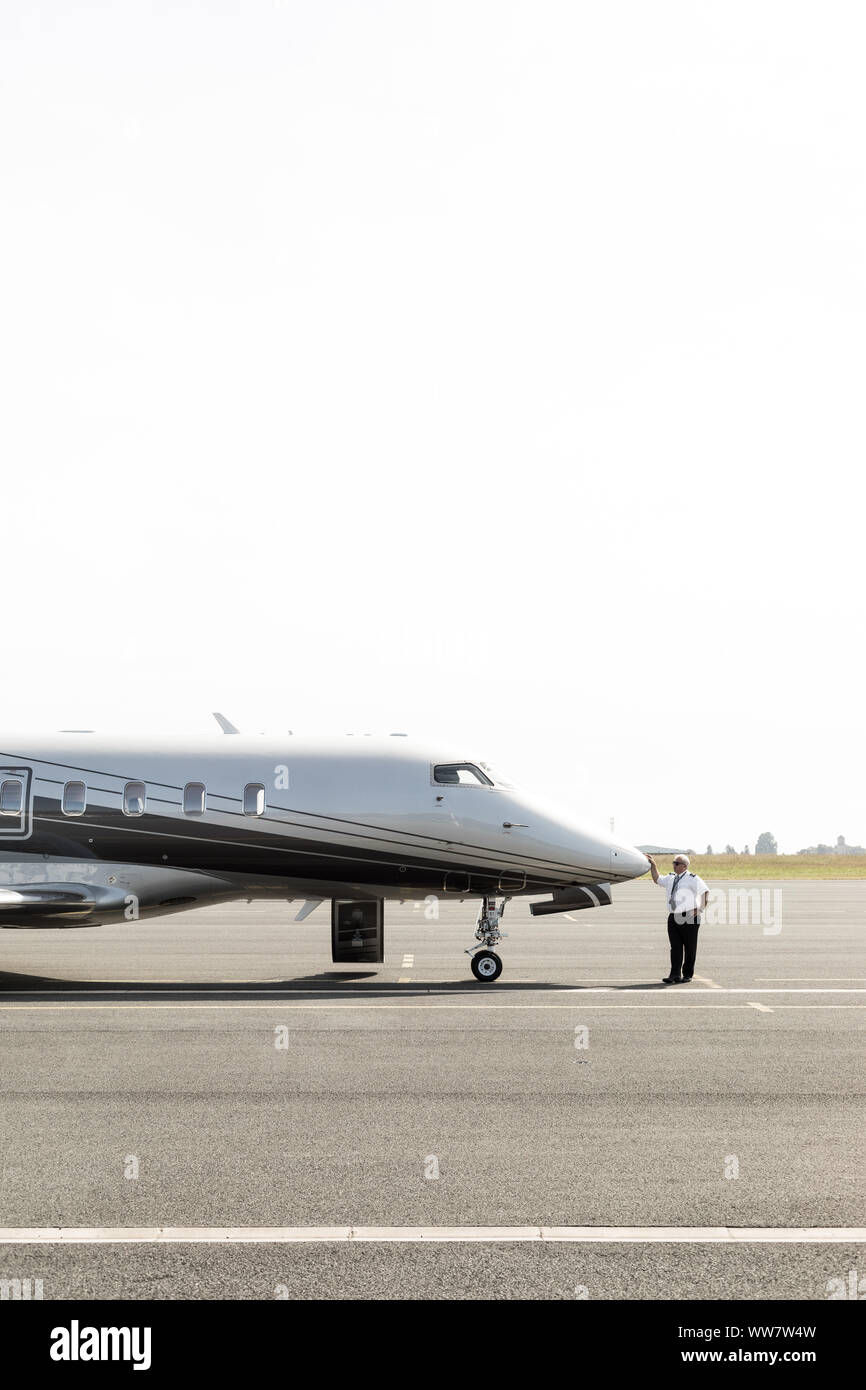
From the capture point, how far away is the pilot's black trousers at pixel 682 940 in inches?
763

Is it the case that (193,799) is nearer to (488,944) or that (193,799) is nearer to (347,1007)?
(347,1007)

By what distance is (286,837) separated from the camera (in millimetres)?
19938

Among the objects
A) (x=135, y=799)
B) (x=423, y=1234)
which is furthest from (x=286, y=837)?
(x=423, y=1234)

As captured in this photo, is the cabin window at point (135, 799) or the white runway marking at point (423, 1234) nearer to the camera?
the white runway marking at point (423, 1234)

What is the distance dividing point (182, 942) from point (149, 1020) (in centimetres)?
1271

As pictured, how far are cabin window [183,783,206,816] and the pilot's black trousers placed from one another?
744 cm

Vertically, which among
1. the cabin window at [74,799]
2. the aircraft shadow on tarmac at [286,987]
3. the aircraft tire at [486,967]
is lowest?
the aircraft shadow on tarmac at [286,987]

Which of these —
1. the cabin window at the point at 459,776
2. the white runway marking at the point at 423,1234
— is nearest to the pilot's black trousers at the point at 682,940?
the cabin window at the point at 459,776

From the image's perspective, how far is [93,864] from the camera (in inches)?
787

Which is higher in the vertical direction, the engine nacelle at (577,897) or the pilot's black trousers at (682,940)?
the engine nacelle at (577,897)

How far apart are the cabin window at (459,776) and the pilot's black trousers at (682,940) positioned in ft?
11.7

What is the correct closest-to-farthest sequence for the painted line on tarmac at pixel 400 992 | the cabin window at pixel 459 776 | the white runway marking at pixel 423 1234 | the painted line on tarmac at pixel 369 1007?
1. the white runway marking at pixel 423 1234
2. the painted line on tarmac at pixel 369 1007
3. the painted line on tarmac at pixel 400 992
4. the cabin window at pixel 459 776

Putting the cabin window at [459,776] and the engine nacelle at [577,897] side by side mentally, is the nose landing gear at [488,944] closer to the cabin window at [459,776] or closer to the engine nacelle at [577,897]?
the engine nacelle at [577,897]
